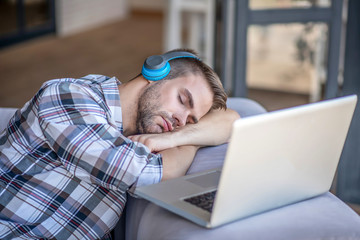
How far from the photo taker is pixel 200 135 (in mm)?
1467

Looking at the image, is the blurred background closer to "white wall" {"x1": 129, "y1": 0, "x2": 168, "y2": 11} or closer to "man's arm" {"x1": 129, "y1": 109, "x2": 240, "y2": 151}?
"white wall" {"x1": 129, "y1": 0, "x2": 168, "y2": 11}

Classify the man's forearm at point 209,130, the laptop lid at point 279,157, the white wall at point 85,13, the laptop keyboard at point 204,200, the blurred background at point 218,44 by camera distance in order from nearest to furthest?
the laptop lid at point 279,157 < the laptop keyboard at point 204,200 < the man's forearm at point 209,130 < the blurred background at point 218,44 < the white wall at point 85,13

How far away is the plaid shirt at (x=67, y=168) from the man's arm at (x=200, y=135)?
0.09 m

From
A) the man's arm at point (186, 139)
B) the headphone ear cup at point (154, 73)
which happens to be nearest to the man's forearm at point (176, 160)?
the man's arm at point (186, 139)

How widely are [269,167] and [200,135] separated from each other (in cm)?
51

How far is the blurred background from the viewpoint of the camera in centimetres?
238

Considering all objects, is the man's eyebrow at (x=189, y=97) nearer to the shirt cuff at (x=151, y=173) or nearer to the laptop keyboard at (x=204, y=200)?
the shirt cuff at (x=151, y=173)

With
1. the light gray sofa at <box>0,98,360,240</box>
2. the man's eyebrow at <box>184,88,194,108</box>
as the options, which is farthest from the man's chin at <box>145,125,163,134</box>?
the light gray sofa at <box>0,98,360,240</box>

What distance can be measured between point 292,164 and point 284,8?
1555mm

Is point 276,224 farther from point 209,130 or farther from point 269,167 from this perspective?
point 209,130

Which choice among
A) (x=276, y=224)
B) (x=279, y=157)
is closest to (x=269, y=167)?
(x=279, y=157)

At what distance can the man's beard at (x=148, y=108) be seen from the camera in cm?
144

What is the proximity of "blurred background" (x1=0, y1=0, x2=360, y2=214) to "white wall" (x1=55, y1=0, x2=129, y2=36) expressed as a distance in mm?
13

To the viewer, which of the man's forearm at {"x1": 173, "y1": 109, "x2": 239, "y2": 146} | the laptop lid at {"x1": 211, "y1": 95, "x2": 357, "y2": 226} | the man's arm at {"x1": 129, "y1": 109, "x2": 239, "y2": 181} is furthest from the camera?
the man's forearm at {"x1": 173, "y1": 109, "x2": 239, "y2": 146}
